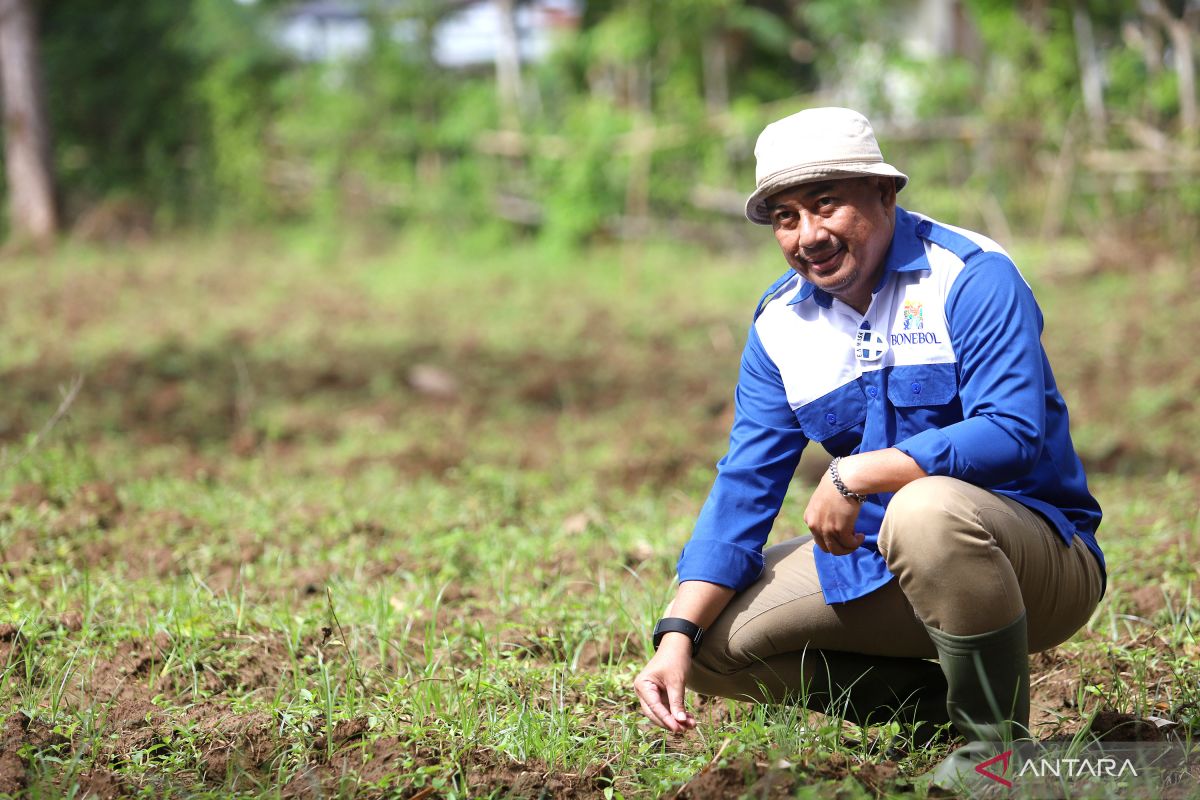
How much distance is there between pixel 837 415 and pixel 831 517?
31 cm

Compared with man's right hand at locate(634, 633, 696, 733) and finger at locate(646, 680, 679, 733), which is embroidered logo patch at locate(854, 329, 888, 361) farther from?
finger at locate(646, 680, 679, 733)

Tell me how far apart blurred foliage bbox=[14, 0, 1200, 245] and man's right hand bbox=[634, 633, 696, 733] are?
7.69m

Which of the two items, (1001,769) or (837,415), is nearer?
→ (1001,769)

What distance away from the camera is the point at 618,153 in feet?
41.7

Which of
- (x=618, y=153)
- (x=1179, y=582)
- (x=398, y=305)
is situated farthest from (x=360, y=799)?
(x=618, y=153)

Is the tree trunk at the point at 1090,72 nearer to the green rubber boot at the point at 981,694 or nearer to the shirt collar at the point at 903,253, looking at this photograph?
the shirt collar at the point at 903,253

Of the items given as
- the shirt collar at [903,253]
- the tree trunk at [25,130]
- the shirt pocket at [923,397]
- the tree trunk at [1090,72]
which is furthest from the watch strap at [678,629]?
the tree trunk at [25,130]

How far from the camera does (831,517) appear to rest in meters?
2.50

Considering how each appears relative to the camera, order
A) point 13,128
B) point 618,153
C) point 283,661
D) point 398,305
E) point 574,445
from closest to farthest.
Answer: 1. point 283,661
2. point 574,445
3. point 398,305
4. point 618,153
5. point 13,128

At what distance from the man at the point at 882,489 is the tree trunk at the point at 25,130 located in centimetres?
1347

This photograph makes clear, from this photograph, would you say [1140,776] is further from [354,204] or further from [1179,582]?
[354,204]

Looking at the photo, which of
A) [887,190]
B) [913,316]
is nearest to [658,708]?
[913,316]

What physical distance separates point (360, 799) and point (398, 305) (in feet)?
28.4

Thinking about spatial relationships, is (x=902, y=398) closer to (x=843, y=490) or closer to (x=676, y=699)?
(x=843, y=490)
